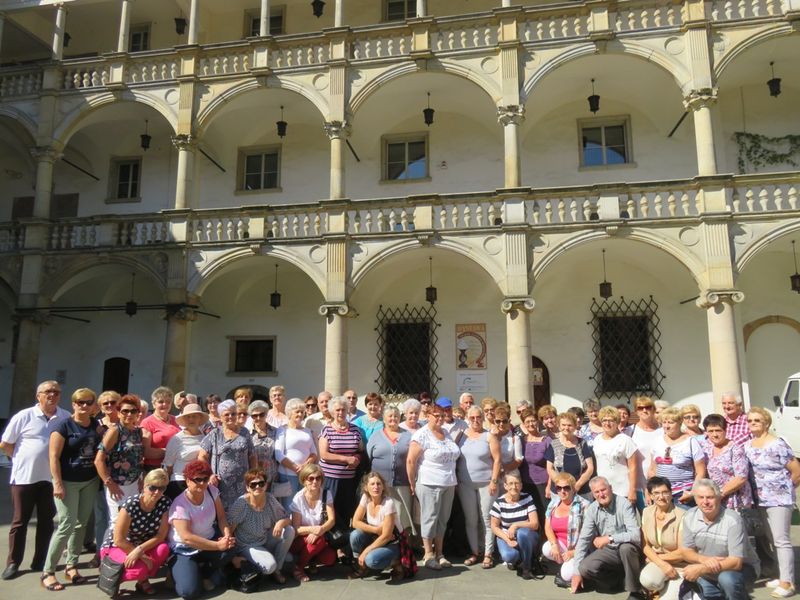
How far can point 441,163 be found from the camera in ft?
51.6

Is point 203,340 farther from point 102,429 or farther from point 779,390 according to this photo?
point 779,390

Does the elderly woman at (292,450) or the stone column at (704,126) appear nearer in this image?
the elderly woman at (292,450)

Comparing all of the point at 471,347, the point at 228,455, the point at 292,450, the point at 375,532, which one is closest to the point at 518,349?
the point at 471,347

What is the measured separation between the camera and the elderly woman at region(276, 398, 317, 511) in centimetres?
635

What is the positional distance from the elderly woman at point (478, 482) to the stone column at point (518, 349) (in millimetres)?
5816

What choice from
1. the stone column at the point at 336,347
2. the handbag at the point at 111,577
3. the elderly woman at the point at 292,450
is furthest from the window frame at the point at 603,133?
the handbag at the point at 111,577

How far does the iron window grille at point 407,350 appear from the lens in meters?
15.2

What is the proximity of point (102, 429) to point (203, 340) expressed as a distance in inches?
428

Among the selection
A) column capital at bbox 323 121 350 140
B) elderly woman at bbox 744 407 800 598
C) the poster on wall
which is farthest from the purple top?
column capital at bbox 323 121 350 140

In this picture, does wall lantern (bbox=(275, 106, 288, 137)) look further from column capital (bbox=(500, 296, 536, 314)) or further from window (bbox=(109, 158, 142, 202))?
column capital (bbox=(500, 296, 536, 314))

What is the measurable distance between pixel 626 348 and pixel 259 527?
1112cm

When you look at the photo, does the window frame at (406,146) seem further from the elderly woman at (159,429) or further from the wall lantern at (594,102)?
the elderly woman at (159,429)

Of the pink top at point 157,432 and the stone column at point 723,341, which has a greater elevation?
the stone column at point 723,341

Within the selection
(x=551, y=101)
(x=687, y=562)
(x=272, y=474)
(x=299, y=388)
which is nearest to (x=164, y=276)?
(x=299, y=388)
